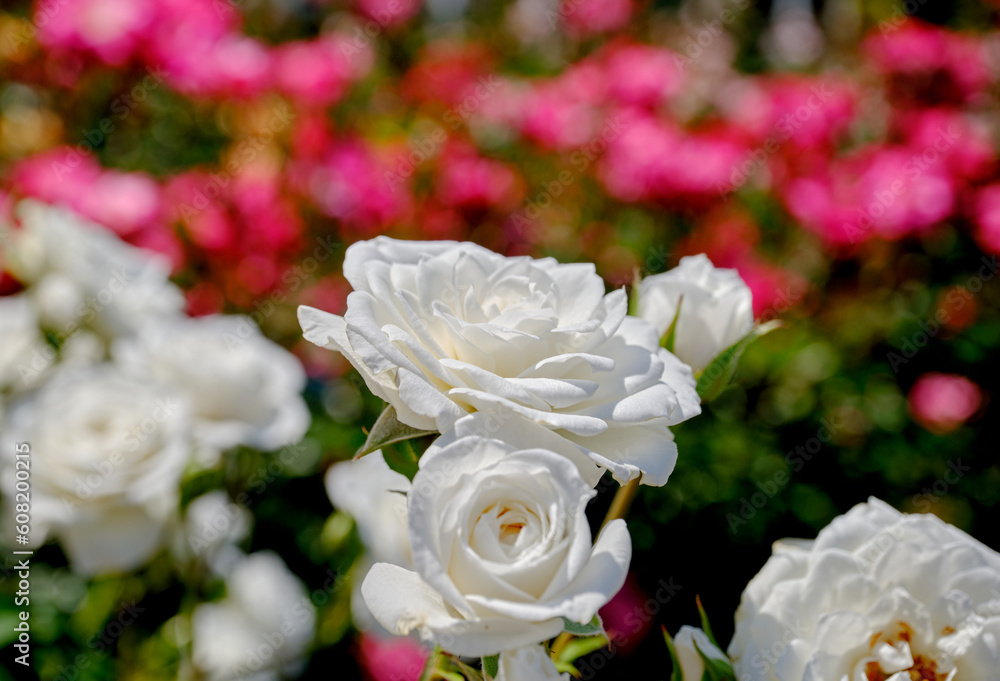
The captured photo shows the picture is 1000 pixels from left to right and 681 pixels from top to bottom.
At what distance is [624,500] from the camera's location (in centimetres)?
62

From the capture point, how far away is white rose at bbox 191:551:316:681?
3.23 ft

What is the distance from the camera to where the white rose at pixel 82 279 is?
996 millimetres

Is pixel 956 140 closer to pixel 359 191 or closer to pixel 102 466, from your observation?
pixel 359 191

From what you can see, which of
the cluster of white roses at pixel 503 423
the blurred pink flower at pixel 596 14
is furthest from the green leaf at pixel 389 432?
the blurred pink flower at pixel 596 14

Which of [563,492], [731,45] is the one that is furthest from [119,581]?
[731,45]

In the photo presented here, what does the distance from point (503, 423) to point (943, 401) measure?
1.49 meters

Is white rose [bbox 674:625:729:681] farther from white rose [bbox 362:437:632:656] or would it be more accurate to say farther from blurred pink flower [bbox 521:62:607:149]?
blurred pink flower [bbox 521:62:607:149]

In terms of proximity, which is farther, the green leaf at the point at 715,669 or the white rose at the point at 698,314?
the white rose at the point at 698,314

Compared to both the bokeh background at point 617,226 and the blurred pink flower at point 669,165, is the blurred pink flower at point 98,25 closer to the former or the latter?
the bokeh background at point 617,226

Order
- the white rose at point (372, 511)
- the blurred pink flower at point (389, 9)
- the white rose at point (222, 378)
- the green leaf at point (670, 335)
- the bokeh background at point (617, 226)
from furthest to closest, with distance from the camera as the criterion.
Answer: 1. the blurred pink flower at point (389, 9)
2. the bokeh background at point (617, 226)
3. the white rose at point (222, 378)
4. the white rose at point (372, 511)
5. the green leaf at point (670, 335)

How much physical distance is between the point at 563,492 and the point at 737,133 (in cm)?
162

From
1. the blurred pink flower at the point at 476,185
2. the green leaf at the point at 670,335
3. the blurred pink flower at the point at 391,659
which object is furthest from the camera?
the blurred pink flower at the point at 476,185

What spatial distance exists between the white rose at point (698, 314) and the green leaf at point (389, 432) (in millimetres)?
267

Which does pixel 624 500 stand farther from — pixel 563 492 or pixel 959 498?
pixel 959 498
